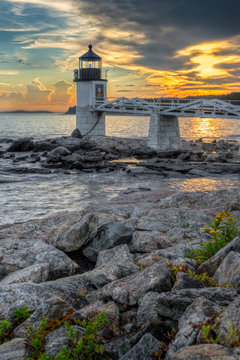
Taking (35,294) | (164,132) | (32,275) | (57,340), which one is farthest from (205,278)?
(164,132)

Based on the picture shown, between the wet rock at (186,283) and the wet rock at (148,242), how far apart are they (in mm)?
2527

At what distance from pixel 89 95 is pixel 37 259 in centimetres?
3731

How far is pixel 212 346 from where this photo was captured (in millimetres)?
2721

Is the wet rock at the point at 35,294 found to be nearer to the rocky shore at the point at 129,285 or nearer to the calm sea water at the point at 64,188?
the rocky shore at the point at 129,285

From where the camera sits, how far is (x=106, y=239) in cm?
704

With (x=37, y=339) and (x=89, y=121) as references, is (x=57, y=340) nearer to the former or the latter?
(x=37, y=339)

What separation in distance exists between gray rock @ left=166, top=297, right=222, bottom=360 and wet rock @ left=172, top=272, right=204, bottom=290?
590mm

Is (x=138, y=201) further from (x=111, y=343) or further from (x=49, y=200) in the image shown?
(x=111, y=343)

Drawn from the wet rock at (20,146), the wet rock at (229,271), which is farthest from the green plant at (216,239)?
the wet rock at (20,146)

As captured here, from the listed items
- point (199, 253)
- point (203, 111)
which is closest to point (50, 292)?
point (199, 253)

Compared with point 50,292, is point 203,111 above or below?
above

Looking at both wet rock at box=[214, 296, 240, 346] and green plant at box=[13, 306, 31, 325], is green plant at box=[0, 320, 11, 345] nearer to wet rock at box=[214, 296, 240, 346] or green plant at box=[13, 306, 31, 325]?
green plant at box=[13, 306, 31, 325]

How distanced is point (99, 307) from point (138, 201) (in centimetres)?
802

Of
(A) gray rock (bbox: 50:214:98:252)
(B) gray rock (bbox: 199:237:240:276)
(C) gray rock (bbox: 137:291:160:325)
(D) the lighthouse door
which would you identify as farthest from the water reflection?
(D) the lighthouse door
